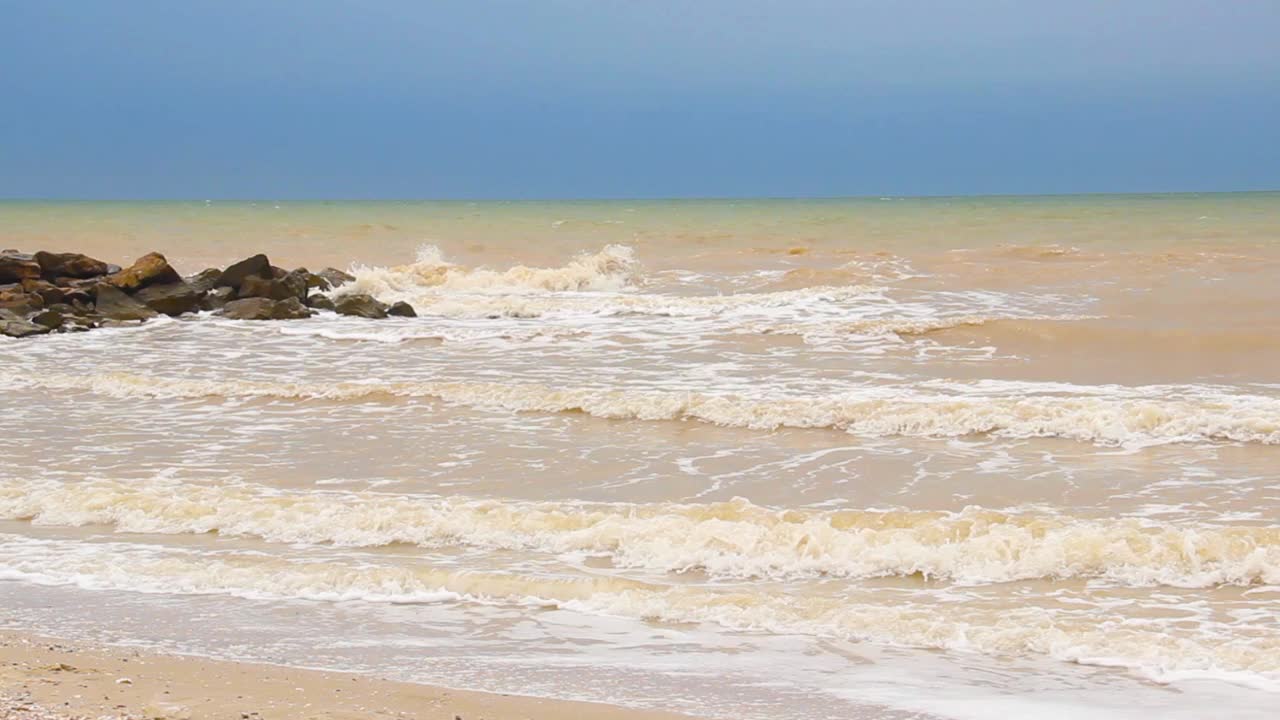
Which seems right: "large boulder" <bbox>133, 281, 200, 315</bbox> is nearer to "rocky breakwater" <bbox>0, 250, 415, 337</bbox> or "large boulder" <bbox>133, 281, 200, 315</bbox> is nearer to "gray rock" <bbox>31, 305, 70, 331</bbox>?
"rocky breakwater" <bbox>0, 250, 415, 337</bbox>

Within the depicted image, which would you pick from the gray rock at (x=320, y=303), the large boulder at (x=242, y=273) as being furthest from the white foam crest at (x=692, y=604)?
the large boulder at (x=242, y=273)

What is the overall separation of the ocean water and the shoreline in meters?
0.21

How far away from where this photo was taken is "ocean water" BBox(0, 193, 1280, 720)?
5.32m

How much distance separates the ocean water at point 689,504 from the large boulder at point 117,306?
50 centimetres

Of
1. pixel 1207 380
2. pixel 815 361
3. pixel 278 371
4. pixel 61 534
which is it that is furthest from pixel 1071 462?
pixel 278 371

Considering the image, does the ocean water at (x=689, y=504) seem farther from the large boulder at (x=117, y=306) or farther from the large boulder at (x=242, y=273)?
the large boulder at (x=242, y=273)

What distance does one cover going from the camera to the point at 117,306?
62.8ft

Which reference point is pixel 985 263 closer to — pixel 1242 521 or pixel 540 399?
pixel 540 399

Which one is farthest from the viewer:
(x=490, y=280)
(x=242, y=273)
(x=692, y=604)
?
(x=490, y=280)

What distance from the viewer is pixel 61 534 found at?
25.0 ft

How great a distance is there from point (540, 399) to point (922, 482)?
444 centimetres

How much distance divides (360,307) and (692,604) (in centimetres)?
1450

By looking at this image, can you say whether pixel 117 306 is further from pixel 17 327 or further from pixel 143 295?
pixel 17 327

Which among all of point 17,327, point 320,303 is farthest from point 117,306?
point 320,303
